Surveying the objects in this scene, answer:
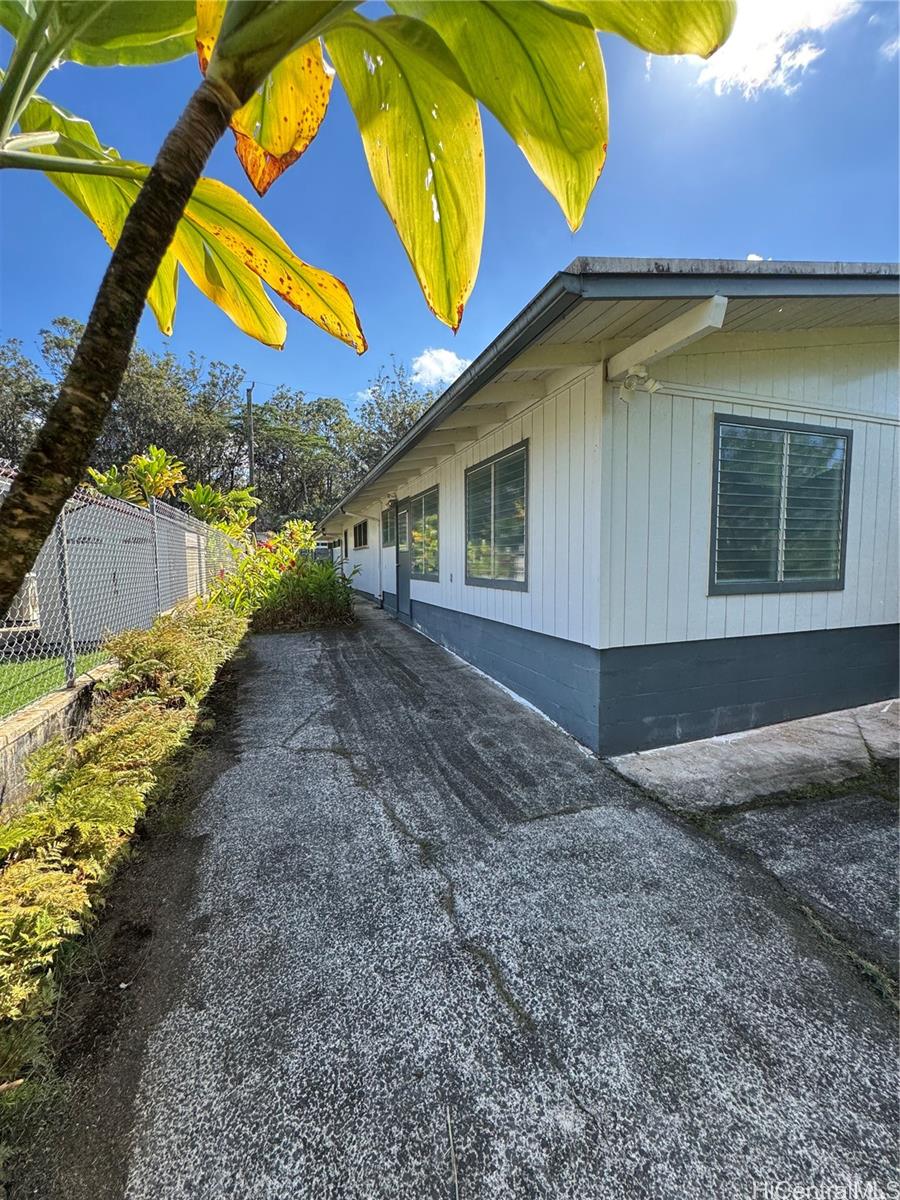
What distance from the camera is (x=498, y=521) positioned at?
537 centimetres

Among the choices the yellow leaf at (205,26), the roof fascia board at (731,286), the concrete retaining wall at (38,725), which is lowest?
the concrete retaining wall at (38,725)

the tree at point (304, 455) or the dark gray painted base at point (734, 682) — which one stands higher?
the tree at point (304, 455)

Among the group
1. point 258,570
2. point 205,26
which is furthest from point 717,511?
point 258,570

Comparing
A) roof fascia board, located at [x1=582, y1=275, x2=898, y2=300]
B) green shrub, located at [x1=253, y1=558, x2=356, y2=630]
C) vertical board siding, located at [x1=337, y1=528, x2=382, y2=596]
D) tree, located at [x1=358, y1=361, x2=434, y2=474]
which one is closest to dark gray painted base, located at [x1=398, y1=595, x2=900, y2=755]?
roof fascia board, located at [x1=582, y1=275, x2=898, y2=300]

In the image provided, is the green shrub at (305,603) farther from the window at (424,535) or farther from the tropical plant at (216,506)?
the tropical plant at (216,506)

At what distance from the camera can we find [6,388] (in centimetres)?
1958

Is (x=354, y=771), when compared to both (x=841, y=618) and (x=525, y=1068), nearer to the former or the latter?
(x=525, y=1068)

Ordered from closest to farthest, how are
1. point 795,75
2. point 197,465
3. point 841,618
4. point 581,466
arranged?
1. point 795,75
2. point 581,466
3. point 841,618
4. point 197,465

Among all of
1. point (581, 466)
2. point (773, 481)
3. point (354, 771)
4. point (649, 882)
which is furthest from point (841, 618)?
point (354, 771)

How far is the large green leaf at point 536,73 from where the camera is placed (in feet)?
2.50

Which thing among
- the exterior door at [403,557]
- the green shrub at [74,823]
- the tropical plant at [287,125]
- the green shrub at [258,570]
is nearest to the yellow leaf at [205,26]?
the tropical plant at [287,125]

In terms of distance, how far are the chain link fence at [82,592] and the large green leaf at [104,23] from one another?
1458 mm

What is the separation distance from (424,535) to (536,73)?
299 inches

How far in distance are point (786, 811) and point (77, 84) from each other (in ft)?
Result: 14.4
